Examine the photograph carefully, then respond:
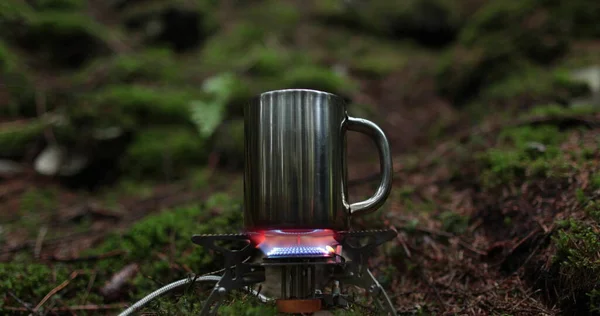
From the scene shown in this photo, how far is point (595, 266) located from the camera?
1.39 meters

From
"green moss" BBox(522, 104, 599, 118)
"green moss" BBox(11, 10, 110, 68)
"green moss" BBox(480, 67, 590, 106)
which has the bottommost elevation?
"green moss" BBox(522, 104, 599, 118)

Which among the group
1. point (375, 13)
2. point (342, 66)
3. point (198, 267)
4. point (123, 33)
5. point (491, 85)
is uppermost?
point (375, 13)

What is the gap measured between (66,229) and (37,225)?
0.24 m

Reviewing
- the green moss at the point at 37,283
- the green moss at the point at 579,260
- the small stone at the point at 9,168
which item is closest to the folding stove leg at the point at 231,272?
the green moss at the point at 37,283

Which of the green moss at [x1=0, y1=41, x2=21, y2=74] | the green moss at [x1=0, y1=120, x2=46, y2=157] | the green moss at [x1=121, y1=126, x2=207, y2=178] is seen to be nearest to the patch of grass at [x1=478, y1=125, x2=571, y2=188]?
the green moss at [x1=121, y1=126, x2=207, y2=178]

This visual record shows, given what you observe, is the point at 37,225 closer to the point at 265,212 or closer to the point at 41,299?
the point at 41,299

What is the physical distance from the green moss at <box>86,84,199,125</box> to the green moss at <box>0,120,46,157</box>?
1.78 feet

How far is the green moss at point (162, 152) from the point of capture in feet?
12.3

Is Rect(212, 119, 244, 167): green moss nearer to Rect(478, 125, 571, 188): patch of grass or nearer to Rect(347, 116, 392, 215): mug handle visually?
Rect(478, 125, 571, 188): patch of grass

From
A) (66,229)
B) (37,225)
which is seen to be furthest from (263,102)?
(37,225)

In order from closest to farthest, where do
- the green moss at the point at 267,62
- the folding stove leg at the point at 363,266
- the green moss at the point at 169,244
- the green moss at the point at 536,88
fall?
the folding stove leg at the point at 363,266 → the green moss at the point at 169,244 → the green moss at the point at 536,88 → the green moss at the point at 267,62

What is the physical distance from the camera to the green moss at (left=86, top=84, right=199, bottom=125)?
3.88m

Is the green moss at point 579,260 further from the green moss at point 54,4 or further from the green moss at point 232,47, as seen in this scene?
the green moss at point 54,4

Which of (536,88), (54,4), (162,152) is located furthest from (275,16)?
(536,88)
